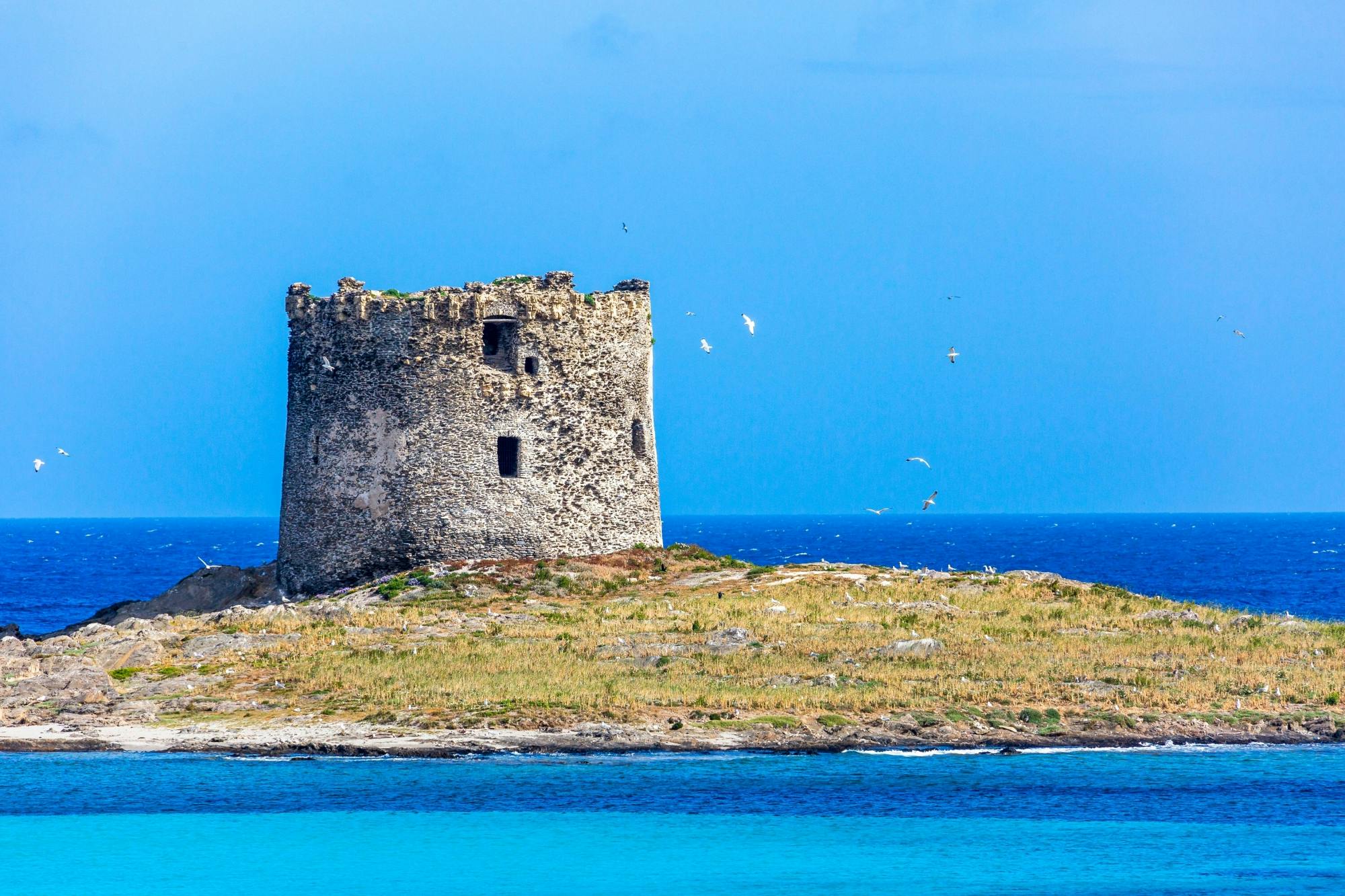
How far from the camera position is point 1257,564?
105625mm

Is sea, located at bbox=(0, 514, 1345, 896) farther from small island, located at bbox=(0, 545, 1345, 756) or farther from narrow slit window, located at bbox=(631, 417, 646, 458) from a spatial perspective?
narrow slit window, located at bbox=(631, 417, 646, 458)

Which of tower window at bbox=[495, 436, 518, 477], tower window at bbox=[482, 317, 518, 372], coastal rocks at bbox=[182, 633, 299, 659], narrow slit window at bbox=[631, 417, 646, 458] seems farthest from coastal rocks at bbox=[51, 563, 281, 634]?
narrow slit window at bbox=[631, 417, 646, 458]

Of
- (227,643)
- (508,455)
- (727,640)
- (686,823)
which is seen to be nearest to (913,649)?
(727,640)

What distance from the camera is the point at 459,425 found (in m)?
39.1

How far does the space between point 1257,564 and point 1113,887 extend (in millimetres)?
91416

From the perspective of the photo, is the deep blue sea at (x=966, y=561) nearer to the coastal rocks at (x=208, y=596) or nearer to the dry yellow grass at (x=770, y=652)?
the coastal rocks at (x=208, y=596)

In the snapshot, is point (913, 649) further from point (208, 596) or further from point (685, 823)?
point (208, 596)

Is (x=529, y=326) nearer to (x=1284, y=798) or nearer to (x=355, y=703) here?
(x=355, y=703)

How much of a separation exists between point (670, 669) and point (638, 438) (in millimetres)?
12535

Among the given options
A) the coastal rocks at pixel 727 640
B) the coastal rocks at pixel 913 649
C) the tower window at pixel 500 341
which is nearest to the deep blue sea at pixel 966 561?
the coastal rocks at pixel 913 649

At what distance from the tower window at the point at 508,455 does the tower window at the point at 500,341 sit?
1.62 m

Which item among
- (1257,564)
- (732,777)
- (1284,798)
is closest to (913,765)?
(732,777)

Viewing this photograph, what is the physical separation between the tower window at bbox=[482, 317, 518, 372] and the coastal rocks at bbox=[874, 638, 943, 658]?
12.7m

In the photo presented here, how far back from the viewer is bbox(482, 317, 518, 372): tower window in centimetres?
3975
